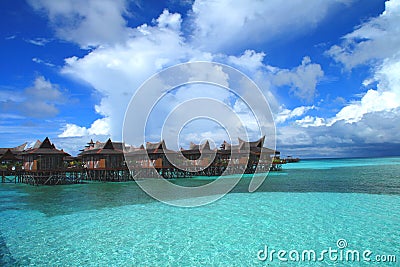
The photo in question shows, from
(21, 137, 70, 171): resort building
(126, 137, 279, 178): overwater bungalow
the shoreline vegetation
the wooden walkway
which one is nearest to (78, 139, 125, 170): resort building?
the shoreline vegetation

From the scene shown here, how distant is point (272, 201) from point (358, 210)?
4.24 m

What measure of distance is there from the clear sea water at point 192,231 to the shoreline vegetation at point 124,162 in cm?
1048

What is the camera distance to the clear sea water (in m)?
7.82

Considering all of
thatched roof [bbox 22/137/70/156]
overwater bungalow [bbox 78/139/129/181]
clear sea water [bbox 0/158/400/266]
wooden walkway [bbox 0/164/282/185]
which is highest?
thatched roof [bbox 22/137/70/156]

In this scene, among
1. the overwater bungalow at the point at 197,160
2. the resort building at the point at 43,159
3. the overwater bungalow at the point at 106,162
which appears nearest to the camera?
the resort building at the point at 43,159

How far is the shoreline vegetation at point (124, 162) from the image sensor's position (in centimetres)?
2580

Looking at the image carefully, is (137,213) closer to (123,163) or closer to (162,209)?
(162,209)

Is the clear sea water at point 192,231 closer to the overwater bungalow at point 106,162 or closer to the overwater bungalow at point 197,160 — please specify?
the overwater bungalow at point 106,162

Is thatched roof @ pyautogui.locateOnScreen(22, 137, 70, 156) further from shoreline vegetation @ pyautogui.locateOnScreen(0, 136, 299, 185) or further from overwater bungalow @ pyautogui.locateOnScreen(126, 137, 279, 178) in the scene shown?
overwater bungalow @ pyautogui.locateOnScreen(126, 137, 279, 178)

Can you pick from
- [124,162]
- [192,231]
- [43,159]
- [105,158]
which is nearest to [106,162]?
[105,158]

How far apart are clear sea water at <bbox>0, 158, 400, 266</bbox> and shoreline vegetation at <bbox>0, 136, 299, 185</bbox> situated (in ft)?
34.4

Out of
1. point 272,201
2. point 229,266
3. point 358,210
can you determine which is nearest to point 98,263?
point 229,266

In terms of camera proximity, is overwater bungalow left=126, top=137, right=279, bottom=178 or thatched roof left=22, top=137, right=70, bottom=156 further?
overwater bungalow left=126, top=137, right=279, bottom=178

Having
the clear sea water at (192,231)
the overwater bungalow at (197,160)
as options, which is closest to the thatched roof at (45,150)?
the overwater bungalow at (197,160)
